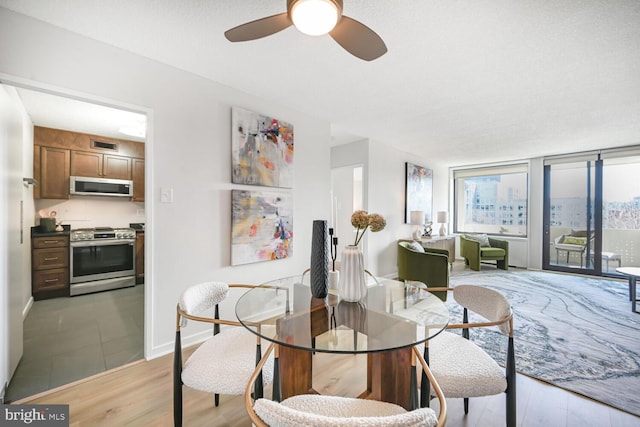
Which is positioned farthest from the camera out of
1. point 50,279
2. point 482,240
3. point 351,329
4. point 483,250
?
point 482,240

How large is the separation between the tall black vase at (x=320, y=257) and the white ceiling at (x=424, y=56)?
134cm

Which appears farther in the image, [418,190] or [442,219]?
[442,219]

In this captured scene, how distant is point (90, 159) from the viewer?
13.4 feet

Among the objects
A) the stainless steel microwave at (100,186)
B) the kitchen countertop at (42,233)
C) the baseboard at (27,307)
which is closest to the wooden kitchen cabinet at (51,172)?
the stainless steel microwave at (100,186)

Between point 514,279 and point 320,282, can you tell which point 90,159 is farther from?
point 514,279

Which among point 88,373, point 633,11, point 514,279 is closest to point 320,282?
point 88,373

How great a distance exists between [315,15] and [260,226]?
1968mm

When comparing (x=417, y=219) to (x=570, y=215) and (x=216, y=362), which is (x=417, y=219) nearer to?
(x=570, y=215)

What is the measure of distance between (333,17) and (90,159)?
4561 mm

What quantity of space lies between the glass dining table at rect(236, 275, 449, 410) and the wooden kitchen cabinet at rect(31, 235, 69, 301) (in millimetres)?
3614

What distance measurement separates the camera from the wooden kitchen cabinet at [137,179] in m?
4.48

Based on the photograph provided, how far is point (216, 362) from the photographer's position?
1.27 m

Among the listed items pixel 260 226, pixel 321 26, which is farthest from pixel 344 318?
pixel 260 226

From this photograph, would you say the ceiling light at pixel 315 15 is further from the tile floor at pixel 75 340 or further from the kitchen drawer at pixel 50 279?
the kitchen drawer at pixel 50 279
